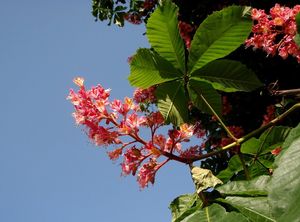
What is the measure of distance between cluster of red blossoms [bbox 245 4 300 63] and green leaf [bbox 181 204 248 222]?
1.08 m

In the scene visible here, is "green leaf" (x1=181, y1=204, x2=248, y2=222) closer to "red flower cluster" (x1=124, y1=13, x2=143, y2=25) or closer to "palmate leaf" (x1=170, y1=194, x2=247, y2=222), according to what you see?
"palmate leaf" (x1=170, y1=194, x2=247, y2=222)

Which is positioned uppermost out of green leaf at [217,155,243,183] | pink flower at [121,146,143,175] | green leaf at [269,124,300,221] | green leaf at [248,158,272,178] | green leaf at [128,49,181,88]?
green leaf at [128,49,181,88]

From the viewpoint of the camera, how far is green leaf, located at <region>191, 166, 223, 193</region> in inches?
47.6

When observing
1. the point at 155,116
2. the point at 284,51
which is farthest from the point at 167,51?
the point at 284,51

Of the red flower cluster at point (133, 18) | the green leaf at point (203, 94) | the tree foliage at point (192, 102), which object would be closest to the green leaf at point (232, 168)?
the tree foliage at point (192, 102)

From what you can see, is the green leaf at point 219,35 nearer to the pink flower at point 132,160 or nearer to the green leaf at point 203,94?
the green leaf at point 203,94

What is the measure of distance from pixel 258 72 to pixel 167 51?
3181 millimetres

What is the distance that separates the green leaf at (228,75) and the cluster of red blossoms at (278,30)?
43cm

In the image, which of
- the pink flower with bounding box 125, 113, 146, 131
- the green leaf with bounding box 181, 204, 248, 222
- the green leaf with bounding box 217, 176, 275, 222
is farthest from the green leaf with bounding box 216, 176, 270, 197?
the pink flower with bounding box 125, 113, 146, 131

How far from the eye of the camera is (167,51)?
59.8 inches

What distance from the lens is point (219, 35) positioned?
1.45 meters

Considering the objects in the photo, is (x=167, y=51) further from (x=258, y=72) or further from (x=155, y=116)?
(x=258, y=72)

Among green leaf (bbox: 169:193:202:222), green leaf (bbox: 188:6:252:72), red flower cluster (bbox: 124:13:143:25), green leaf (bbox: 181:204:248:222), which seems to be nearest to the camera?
green leaf (bbox: 181:204:248:222)

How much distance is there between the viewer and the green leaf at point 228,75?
1.52m
